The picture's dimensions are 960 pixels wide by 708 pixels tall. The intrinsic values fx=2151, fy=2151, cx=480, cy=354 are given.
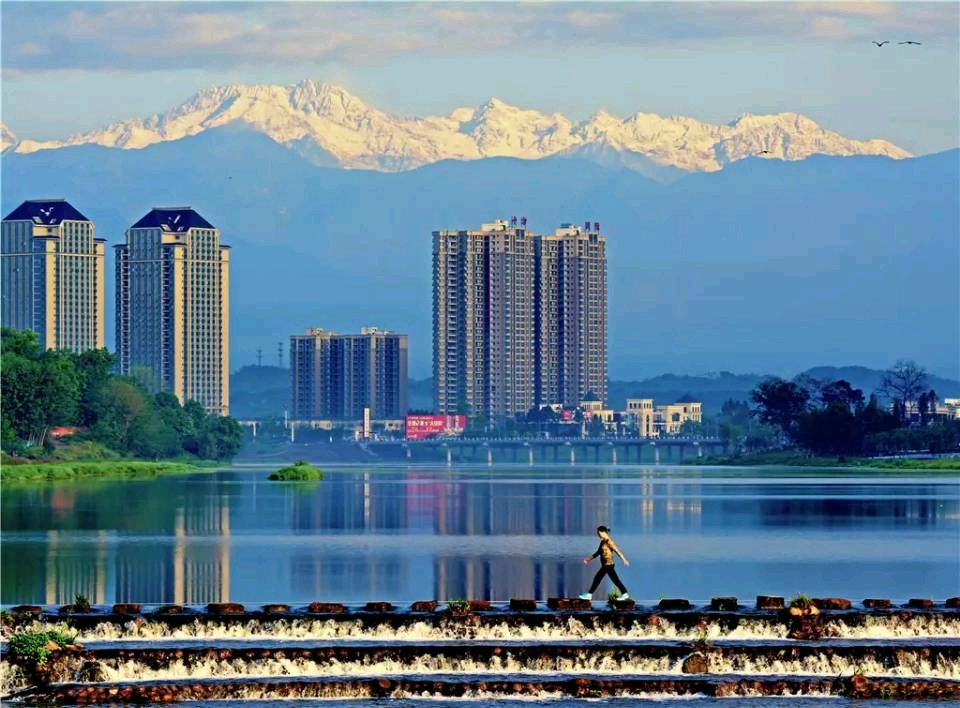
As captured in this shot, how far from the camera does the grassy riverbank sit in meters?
155

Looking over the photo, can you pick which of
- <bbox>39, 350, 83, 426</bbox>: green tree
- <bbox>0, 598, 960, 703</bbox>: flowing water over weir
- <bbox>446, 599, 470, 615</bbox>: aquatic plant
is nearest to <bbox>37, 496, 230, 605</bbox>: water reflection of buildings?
<bbox>0, 598, 960, 703</bbox>: flowing water over weir

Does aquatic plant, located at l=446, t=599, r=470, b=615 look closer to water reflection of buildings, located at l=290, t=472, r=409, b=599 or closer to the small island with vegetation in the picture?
water reflection of buildings, located at l=290, t=472, r=409, b=599

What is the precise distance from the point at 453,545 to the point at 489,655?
1509 inches

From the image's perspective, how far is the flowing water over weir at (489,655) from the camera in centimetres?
3834

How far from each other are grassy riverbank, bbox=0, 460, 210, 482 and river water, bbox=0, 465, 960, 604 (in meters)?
18.7

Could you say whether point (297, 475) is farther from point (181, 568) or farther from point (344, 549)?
point (181, 568)

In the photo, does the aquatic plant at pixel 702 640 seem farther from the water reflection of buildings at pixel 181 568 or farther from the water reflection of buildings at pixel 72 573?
the water reflection of buildings at pixel 72 573

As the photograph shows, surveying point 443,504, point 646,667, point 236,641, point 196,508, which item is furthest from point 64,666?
point 443,504

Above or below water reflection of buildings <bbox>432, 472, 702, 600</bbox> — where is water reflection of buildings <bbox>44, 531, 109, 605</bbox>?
above

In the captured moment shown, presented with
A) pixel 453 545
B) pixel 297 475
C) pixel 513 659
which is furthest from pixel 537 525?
pixel 297 475

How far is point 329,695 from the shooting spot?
38.2 m

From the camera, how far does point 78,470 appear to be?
168500 mm

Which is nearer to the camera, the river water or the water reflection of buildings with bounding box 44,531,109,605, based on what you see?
the water reflection of buildings with bounding box 44,531,109,605

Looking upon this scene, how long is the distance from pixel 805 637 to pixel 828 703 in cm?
575
